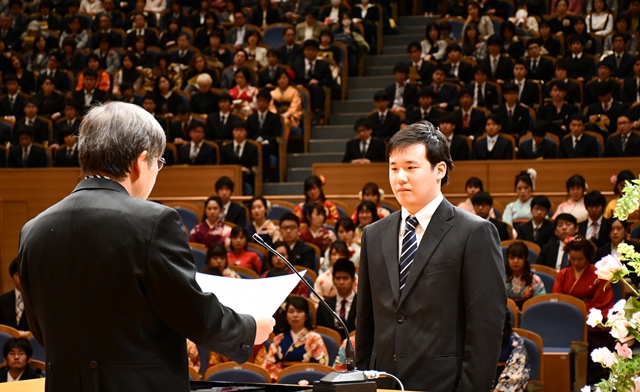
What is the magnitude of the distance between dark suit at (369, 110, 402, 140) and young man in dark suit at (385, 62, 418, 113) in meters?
0.38

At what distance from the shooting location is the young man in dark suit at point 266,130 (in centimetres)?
923

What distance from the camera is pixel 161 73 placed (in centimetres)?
1061

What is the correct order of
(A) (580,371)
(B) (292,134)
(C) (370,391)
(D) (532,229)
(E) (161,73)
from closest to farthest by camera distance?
(C) (370,391) → (A) (580,371) → (D) (532,229) → (B) (292,134) → (E) (161,73)

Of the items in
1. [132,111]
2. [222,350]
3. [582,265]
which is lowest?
[582,265]

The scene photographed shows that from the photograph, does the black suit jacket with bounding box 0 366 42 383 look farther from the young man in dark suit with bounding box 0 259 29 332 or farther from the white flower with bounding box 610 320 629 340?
the white flower with bounding box 610 320 629 340

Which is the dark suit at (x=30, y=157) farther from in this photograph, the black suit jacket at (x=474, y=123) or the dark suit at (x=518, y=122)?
the dark suit at (x=518, y=122)

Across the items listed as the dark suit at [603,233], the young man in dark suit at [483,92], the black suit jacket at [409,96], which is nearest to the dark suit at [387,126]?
the black suit jacket at [409,96]

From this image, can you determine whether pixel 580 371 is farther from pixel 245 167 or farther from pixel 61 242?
pixel 245 167

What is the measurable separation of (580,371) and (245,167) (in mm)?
4635

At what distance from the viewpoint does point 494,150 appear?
27.1 feet

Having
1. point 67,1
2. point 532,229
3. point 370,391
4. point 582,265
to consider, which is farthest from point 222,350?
point 67,1

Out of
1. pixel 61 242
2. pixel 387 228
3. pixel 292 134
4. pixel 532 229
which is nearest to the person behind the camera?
pixel 61 242

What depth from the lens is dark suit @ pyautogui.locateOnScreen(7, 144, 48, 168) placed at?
9336mm

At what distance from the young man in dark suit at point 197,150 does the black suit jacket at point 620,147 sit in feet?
12.2
